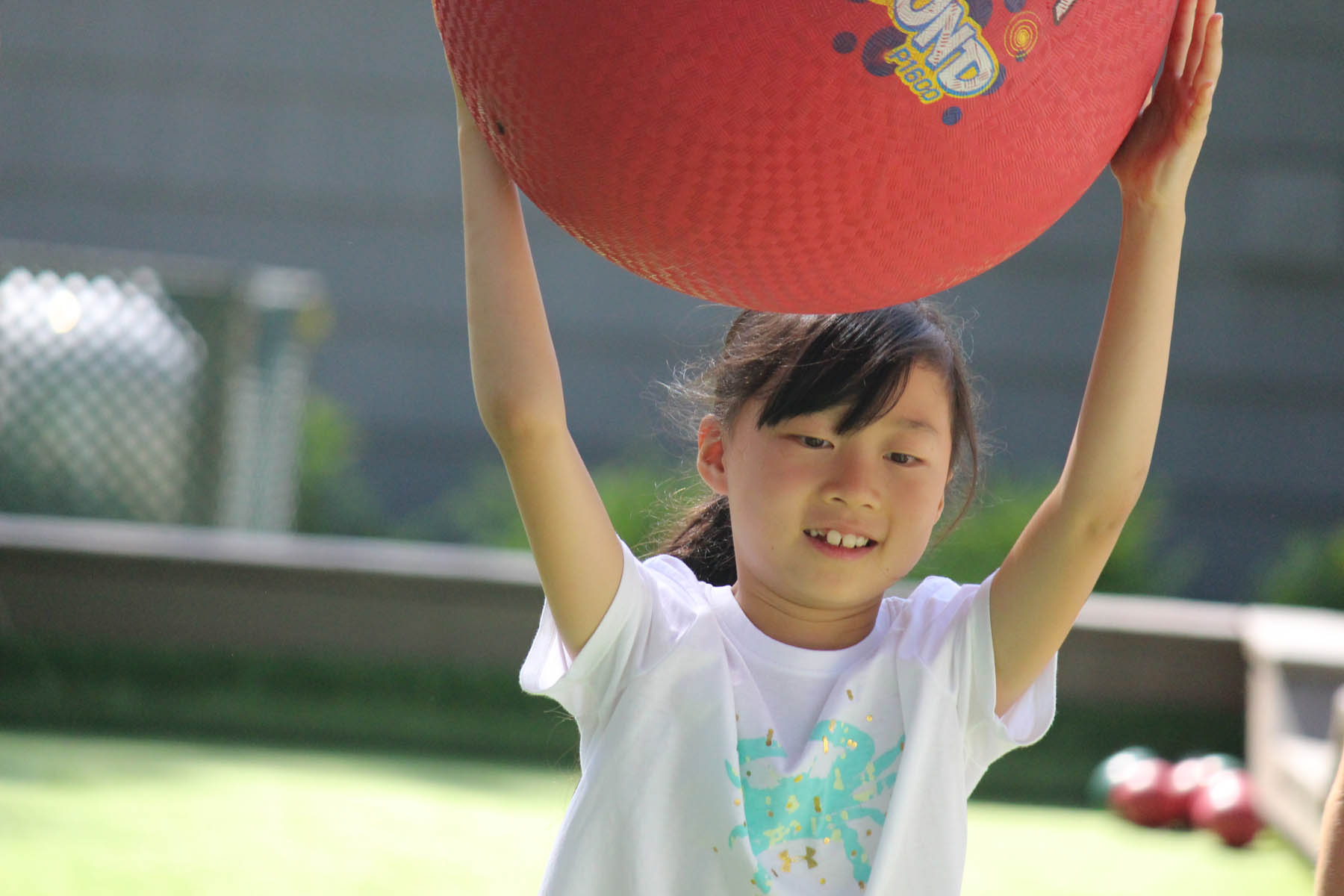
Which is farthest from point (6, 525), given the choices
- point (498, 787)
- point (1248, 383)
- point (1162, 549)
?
point (1248, 383)

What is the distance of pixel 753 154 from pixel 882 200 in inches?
5.1

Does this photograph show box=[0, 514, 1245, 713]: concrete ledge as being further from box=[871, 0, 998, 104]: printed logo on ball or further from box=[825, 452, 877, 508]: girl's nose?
box=[871, 0, 998, 104]: printed logo on ball

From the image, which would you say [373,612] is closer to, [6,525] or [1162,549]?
[6,525]

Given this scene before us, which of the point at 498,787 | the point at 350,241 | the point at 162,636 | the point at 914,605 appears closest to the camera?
the point at 914,605

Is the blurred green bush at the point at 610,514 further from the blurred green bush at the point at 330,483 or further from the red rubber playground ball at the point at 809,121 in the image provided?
the red rubber playground ball at the point at 809,121

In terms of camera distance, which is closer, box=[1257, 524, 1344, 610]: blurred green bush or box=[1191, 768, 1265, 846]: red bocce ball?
box=[1191, 768, 1265, 846]: red bocce ball

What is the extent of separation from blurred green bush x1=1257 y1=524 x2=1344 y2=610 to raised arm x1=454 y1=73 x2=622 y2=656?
6972mm

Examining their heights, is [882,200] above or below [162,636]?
above

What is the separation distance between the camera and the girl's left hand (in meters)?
1.49

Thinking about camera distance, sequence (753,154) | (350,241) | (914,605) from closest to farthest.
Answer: (753,154) < (914,605) < (350,241)

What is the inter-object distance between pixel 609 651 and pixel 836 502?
1.02 ft

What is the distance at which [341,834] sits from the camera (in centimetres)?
385

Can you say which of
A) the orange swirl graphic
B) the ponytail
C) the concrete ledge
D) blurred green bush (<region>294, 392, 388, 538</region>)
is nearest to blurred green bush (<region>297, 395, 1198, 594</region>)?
blurred green bush (<region>294, 392, 388, 538</region>)

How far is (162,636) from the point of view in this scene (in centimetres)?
543
